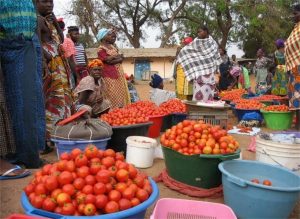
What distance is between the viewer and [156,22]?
103 feet

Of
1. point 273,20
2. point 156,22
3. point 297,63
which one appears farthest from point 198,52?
point 156,22

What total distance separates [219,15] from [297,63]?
913 inches

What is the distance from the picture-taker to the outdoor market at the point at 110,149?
230cm

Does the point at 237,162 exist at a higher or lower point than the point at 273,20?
lower

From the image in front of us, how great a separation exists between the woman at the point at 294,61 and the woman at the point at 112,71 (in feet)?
10.1

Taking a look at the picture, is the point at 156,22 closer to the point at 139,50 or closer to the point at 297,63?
the point at 139,50

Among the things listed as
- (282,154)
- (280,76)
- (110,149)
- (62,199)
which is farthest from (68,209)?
(280,76)

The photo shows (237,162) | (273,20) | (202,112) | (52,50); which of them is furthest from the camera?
(273,20)

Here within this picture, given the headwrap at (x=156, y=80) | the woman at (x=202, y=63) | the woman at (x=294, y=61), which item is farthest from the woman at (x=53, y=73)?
the woman at (x=294, y=61)

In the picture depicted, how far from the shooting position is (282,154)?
140 inches

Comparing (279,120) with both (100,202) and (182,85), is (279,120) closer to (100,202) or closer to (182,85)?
(182,85)

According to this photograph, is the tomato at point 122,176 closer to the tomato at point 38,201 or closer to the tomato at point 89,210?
the tomato at point 89,210

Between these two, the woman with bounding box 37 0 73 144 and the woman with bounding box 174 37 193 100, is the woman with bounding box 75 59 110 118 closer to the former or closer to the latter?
the woman with bounding box 37 0 73 144

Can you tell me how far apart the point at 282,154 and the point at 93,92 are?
9.60 ft
